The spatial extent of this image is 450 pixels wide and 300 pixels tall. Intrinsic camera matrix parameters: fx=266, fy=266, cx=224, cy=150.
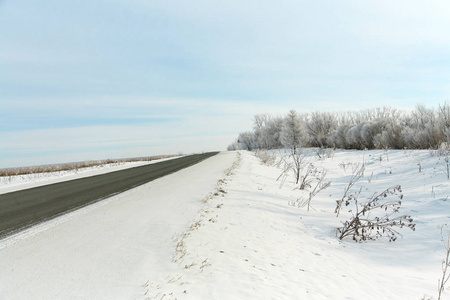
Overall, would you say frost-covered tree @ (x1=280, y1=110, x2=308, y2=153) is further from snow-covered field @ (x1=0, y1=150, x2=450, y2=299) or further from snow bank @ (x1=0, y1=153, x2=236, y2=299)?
snow bank @ (x1=0, y1=153, x2=236, y2=299)

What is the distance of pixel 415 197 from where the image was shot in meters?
9.54

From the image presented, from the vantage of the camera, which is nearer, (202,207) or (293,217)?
(202,207)

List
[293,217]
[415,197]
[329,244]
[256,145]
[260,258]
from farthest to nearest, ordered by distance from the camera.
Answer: [256,145]
[415,197]
[293,217]
[329,244]
[260,258]

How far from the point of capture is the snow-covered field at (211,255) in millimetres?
3186

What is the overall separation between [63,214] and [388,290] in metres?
6.84

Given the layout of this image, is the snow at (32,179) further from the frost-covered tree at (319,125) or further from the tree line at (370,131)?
the frost-covered tree at (319,125)

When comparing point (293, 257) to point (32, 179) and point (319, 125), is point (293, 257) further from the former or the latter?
point (319, 125)

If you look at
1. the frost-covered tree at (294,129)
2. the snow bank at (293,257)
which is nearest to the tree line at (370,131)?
the frost-covered tree at (294,129)

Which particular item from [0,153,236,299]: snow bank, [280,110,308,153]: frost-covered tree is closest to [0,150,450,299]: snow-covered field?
[0,153,236,299]: snow bank

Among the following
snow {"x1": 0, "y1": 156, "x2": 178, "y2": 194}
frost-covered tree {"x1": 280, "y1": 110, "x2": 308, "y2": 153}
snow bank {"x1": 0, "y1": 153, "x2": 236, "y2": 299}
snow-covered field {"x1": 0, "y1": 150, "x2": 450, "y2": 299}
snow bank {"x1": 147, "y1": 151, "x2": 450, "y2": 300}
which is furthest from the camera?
frost-covered tree {"x1": 280, "y1": 110, "x2": 308, "y2": 153}

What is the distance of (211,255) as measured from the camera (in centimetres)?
407

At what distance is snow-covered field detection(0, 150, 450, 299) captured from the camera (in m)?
3.19

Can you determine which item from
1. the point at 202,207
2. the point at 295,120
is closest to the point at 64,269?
the point at 202,207

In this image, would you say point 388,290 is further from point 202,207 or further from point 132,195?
point 132,195
